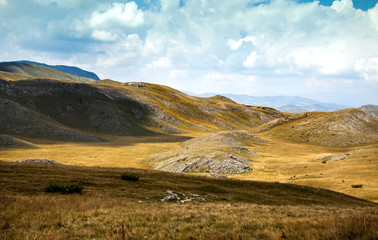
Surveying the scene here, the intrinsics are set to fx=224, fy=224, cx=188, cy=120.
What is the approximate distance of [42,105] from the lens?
115312mm

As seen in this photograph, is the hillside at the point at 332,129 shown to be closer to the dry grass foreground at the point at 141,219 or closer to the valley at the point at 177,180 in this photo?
the valley at the point at 177,180

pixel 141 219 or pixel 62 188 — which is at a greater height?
pixel 141 219

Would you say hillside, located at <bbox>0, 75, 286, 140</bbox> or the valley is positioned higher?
hillside, located at <bbox>0, 75, 286, 140</bbox>

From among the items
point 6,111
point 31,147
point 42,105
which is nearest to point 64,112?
point 42,105

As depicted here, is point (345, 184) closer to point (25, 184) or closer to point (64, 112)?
point (25, 184)

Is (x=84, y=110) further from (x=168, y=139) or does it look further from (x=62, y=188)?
(x=62, y=188)

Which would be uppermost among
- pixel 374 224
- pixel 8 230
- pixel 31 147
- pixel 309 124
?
pixel 309 124

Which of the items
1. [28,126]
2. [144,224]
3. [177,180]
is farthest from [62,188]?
[28,126]

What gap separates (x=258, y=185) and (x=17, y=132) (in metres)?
94.4

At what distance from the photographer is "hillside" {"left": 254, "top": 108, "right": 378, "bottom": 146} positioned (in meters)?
85.7

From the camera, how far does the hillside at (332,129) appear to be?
85688mm

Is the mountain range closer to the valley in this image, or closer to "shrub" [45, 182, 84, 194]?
the valley

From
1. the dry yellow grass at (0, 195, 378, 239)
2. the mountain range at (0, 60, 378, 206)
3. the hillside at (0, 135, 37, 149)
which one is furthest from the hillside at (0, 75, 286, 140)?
the dry yellow grass at (0, 195, 378, 239)

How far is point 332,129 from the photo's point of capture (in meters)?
93.6
